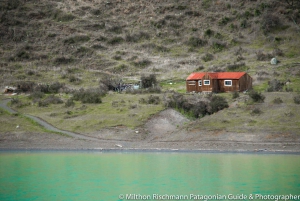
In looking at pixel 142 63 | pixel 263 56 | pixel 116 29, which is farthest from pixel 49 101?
pixel 116 29

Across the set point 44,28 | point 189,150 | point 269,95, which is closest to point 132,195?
point 189,150

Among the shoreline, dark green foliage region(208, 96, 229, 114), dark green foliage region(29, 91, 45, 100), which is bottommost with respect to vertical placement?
the shoreline

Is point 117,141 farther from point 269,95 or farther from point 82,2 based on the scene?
point 82,2

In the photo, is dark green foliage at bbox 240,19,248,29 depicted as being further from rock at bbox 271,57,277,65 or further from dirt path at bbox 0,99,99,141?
dirt path at bbox 0,99,99,141

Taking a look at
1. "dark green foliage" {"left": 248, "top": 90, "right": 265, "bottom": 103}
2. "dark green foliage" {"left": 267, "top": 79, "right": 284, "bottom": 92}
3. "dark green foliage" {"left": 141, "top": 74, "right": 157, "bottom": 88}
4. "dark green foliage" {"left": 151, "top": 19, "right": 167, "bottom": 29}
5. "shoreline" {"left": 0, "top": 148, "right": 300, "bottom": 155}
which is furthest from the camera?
"dark green foliage" {"left": 151, "top": 19, "right": 167, "bottom": 29}

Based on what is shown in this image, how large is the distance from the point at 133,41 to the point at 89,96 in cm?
4754

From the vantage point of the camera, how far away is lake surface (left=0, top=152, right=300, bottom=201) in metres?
33.3

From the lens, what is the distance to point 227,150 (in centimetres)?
5288

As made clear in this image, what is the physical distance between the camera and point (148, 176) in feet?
128

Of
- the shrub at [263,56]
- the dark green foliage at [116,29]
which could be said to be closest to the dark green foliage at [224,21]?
the dark green foliage at [116,29]

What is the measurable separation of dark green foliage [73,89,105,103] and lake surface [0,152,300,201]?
70.7ft

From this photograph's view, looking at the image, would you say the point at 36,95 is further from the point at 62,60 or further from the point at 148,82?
the point at 62,60

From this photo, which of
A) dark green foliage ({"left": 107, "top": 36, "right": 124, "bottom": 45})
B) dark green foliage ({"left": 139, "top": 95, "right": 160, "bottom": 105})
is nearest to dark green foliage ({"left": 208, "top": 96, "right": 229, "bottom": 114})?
dark green foliage ({"left": 139, "top": 95, "right": 160, "bottom": 105})

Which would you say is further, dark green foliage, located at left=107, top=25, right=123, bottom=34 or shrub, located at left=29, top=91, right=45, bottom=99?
dark green foliage, located at left=107, top=25, right=123, bottom=34
